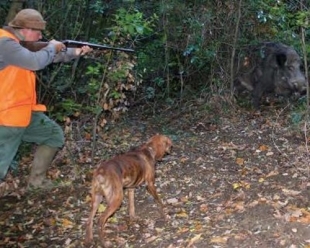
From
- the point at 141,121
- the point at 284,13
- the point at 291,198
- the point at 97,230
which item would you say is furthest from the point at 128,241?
the point at 284,13

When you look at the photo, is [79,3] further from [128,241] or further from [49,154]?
[128,241]

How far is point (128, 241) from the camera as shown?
21.4ft

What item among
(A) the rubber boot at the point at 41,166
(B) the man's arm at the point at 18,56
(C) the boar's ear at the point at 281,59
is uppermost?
(C) the boar's ear at the point at 281,59

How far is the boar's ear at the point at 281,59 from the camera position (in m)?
11.9

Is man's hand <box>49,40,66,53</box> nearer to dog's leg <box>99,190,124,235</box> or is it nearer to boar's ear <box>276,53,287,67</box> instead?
dog's leg <box>99,190,124,235</box>

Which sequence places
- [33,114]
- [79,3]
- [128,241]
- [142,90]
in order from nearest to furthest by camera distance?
1. [128,241]
2. [33,114]
3. [79,3]
4. [142,90]

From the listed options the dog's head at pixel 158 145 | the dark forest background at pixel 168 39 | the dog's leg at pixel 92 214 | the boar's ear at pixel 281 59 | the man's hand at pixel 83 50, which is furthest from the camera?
the boar's ear at pixel 281 59

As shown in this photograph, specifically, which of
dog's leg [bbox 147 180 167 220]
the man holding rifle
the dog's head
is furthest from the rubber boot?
dog's leg [bbox 147 180 167 220]

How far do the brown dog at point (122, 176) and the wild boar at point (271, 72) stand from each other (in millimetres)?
5448

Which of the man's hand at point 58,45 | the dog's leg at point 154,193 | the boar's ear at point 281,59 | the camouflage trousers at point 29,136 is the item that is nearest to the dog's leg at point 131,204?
the dog's leg at point 154,193

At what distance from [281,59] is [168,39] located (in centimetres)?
240

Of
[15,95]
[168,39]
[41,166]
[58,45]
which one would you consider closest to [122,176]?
[15,95]

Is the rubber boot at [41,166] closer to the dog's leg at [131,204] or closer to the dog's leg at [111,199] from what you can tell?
the dog's leg at [131,204]

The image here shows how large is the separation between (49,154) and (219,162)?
248 cm
